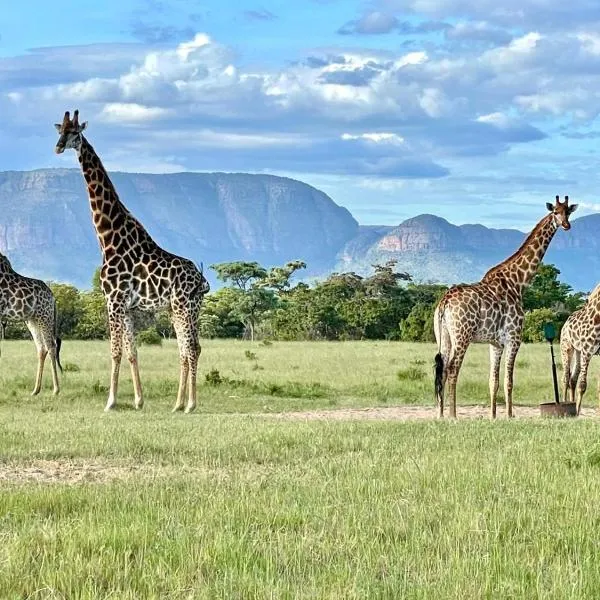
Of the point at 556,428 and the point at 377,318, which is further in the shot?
the point at 377,318

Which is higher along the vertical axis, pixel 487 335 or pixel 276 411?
pixel 487 335

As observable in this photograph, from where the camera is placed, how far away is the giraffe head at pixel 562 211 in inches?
673

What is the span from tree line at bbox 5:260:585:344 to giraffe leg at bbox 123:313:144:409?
2358 centimetres

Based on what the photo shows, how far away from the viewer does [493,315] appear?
52.8 ft

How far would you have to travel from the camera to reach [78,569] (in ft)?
20.7

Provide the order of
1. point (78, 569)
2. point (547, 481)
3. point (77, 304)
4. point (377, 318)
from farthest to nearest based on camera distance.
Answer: point (77, 304)
point (377, 318)
point (547, 481)
point (78, 569)

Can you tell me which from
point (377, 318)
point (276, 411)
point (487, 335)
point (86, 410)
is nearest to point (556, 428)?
point (487, 335)

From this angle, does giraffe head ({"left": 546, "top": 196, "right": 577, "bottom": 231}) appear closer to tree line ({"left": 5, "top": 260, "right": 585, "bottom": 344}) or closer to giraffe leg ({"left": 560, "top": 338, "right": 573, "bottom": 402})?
giraffe leg ({"left": 560, "top": 338, "right": 573, "bottom": 402})

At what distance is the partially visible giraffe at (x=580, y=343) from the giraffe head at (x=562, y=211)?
45.8 inches

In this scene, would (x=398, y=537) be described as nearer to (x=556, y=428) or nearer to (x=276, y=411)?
(x=556, y=428)

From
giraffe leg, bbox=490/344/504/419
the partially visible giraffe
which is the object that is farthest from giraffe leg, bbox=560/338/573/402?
giraffe leg, bbox=490/344/504/419

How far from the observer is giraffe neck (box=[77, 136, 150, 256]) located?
17219 mm

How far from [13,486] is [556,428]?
6406 mm

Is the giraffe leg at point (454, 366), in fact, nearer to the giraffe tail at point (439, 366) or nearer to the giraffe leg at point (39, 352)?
the giraffe tail at point (439, 366)
